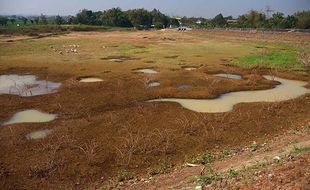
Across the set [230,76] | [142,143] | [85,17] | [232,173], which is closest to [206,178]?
[232,173]

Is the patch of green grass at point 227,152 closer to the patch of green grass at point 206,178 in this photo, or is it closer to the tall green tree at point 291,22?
the patch of green grass at point 206,178

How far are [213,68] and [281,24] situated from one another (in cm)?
5453

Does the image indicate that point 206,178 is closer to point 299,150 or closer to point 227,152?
point 299,150

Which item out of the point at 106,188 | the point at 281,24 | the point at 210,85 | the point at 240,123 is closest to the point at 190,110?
the point at 240,123

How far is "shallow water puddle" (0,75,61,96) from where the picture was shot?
25.5 m

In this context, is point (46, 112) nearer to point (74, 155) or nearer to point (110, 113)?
point (110, 113)

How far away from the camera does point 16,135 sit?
16.3 metres

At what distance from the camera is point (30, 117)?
19562 mm

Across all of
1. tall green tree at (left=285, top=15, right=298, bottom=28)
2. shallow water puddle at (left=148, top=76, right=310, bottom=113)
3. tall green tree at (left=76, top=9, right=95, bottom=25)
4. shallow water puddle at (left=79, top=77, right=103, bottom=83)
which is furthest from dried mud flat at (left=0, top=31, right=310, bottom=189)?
tall green tree at (left=76, top=9, right=95, bottom=25)

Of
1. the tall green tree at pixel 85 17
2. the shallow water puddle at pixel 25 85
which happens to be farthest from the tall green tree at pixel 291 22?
the tall green tree at pixel 85 17

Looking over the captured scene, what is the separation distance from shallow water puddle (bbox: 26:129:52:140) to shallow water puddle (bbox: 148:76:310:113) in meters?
7.52

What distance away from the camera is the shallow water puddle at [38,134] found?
16203 millimetres

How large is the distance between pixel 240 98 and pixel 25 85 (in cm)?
1531

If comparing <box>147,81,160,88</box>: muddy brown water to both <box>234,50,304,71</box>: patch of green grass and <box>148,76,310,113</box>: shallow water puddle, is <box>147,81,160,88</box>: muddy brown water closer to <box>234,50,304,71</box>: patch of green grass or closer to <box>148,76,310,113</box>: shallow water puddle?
<box>148,76,310,113</box>: shallow water puddle
